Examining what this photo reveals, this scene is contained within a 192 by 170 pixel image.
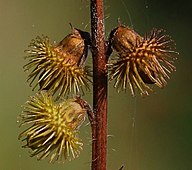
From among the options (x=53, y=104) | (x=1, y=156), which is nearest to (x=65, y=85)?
(x=53, y=104)

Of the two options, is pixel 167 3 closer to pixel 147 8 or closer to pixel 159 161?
pixel 147 8

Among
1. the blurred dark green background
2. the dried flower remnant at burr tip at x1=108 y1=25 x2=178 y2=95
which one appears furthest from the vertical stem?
the blurred dark green background

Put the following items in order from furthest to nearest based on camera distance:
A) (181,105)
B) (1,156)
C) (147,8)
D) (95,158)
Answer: (147,8) → (181,105) → (1,156) → (95,158)

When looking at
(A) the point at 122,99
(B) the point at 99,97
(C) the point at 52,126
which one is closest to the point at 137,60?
(B) the point at 99,97

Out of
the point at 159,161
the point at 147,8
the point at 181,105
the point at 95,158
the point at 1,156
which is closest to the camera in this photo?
the point at 95,158

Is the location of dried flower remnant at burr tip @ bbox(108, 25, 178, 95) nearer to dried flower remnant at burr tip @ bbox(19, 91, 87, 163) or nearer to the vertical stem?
the vertical stem

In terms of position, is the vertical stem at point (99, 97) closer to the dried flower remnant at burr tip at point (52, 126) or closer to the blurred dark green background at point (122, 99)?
the dried flower remnant at burr tip at point (52, 126)

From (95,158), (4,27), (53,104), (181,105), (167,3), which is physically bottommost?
(95,158)
